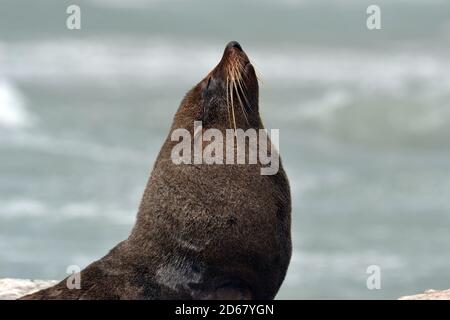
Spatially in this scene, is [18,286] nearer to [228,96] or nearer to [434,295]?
[228,96]

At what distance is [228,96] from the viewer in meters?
17.1

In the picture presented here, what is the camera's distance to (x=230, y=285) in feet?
51.1

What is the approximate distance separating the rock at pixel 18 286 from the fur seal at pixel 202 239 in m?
4.17

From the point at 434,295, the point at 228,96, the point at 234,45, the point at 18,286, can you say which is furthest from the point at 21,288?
the point at 434,295

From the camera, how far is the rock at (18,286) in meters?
20.8

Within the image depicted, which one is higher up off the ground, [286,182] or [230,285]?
[286,182]

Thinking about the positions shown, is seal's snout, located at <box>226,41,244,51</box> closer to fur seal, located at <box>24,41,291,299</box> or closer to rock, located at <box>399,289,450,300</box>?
fur seal, located at <box>24,41,291,299</box>

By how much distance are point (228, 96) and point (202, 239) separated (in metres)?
2.76

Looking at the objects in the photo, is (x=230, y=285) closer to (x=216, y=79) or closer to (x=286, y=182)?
(x=286, y=182)

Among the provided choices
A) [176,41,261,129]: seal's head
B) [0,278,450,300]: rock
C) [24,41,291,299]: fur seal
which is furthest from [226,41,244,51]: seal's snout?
[0,278,450,300]: rock

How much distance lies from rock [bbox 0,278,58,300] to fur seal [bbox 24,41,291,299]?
4.17m

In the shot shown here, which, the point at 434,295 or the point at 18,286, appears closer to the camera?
the point at 434,295

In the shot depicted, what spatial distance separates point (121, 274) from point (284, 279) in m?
2.64
